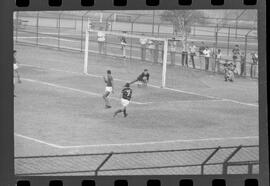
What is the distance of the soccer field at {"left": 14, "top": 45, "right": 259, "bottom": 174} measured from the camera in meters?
15.8

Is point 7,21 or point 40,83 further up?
point 7,21

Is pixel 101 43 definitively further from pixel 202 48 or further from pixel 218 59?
pixel 218 59

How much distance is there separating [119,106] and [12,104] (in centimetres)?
395

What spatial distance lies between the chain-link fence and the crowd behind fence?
235 centimetres

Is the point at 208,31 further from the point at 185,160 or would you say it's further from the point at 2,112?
the point at 2,112

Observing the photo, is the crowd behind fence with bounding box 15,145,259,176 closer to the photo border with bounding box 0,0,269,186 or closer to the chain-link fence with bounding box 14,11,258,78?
the photo border with bounding box 0,0,269,186

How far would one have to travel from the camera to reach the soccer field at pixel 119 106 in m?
15.8

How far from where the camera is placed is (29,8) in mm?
14125

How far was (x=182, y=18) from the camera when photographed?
16.7 metres

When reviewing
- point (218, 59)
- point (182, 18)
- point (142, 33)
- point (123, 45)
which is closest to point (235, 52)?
point (218, 59)

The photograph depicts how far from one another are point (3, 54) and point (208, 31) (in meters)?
4.74

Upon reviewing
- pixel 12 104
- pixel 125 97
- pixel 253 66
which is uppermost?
pixel 253 66

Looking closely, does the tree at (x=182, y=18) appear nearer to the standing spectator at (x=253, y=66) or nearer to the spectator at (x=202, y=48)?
the spectator at (x=202, y=48)

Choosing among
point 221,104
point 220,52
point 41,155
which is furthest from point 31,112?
point 220,52
